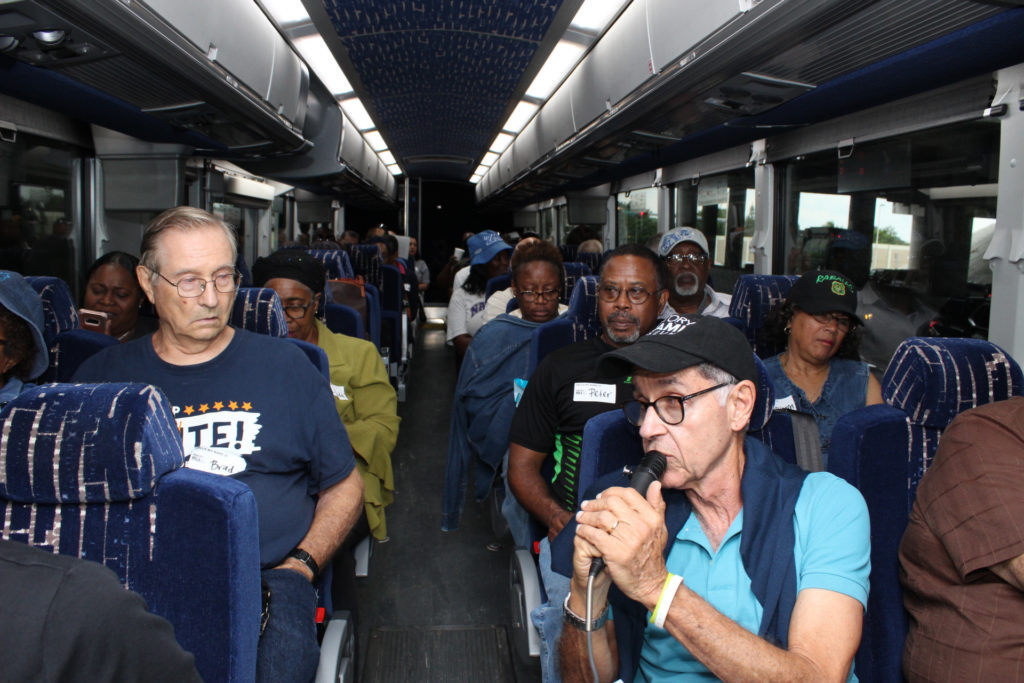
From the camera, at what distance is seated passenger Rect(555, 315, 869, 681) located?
1.36m

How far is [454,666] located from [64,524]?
2.05 m

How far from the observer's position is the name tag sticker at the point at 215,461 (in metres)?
2.04

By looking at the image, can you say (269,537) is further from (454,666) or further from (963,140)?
(963,140)

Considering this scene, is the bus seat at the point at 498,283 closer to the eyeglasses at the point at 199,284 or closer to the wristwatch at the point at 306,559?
the eyeglasses at the point at 199,284

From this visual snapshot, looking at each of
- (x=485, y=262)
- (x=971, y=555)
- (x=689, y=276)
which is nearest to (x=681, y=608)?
(x=971, y=555)

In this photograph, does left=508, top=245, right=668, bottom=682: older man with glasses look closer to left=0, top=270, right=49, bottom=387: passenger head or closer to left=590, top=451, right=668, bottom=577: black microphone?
left=590, top=451, right=668, bottom=577: black microphone

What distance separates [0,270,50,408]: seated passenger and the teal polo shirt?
6.62 ft

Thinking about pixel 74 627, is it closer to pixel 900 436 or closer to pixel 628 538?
pixel 628 538

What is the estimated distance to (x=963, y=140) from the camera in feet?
13.2

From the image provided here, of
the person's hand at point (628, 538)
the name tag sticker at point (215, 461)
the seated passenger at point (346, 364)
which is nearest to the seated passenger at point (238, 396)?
the name tag sticker at point (215, 461)

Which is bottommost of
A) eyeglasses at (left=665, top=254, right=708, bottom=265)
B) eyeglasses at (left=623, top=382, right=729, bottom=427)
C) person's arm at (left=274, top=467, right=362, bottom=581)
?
person's arm at (left=274, top=467, right=362, bottom=581)

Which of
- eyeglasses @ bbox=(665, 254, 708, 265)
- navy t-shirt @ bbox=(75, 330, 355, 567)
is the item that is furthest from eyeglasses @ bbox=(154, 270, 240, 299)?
eyeglasses @ bbox=(665, 254, 708, 265)

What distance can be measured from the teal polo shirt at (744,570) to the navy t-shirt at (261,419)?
104 centimetres

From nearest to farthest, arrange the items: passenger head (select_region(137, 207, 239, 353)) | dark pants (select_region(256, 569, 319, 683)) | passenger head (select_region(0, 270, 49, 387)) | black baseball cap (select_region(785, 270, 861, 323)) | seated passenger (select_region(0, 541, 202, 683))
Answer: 1. seated passenger (select_region(0, 541, 202, 683))
2. dark pants (select_region(256, 569, 319, 683))
3. passenger head (select_region(137, 207, 239, 353))
4. passenger head (select_region(0, 270, 49, 387))
5. black baseball cap (select_region(785, 270, 861, 323))
